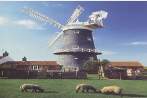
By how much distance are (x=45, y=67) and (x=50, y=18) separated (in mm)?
1437

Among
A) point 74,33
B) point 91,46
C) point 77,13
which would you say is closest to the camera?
point 77,13

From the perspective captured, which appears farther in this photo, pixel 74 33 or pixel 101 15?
pixel 74 33

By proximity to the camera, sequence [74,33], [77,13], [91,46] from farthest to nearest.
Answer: [74,33]
[91,46]
[77,13]

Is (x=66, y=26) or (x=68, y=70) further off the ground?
(x=66, y=26)

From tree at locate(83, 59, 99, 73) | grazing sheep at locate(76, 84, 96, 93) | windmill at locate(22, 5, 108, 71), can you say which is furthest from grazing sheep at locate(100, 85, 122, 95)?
windmill at locate(22, 5, 108, 71)

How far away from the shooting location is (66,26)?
1458cm

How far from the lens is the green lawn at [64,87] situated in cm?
1196

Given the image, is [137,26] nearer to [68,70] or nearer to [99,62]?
[99,62]

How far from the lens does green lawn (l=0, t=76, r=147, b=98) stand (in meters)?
12.0

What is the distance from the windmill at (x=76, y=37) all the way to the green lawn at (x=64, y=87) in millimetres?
746

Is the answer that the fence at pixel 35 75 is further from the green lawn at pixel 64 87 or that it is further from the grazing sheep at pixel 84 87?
the grazing sheep at pixel 84 87

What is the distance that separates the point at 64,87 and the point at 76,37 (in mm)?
3077

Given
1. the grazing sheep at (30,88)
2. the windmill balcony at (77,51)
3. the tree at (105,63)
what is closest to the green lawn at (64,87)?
the grazing sheep at (30,88)

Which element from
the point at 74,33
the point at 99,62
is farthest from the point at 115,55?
the point at 74,33
